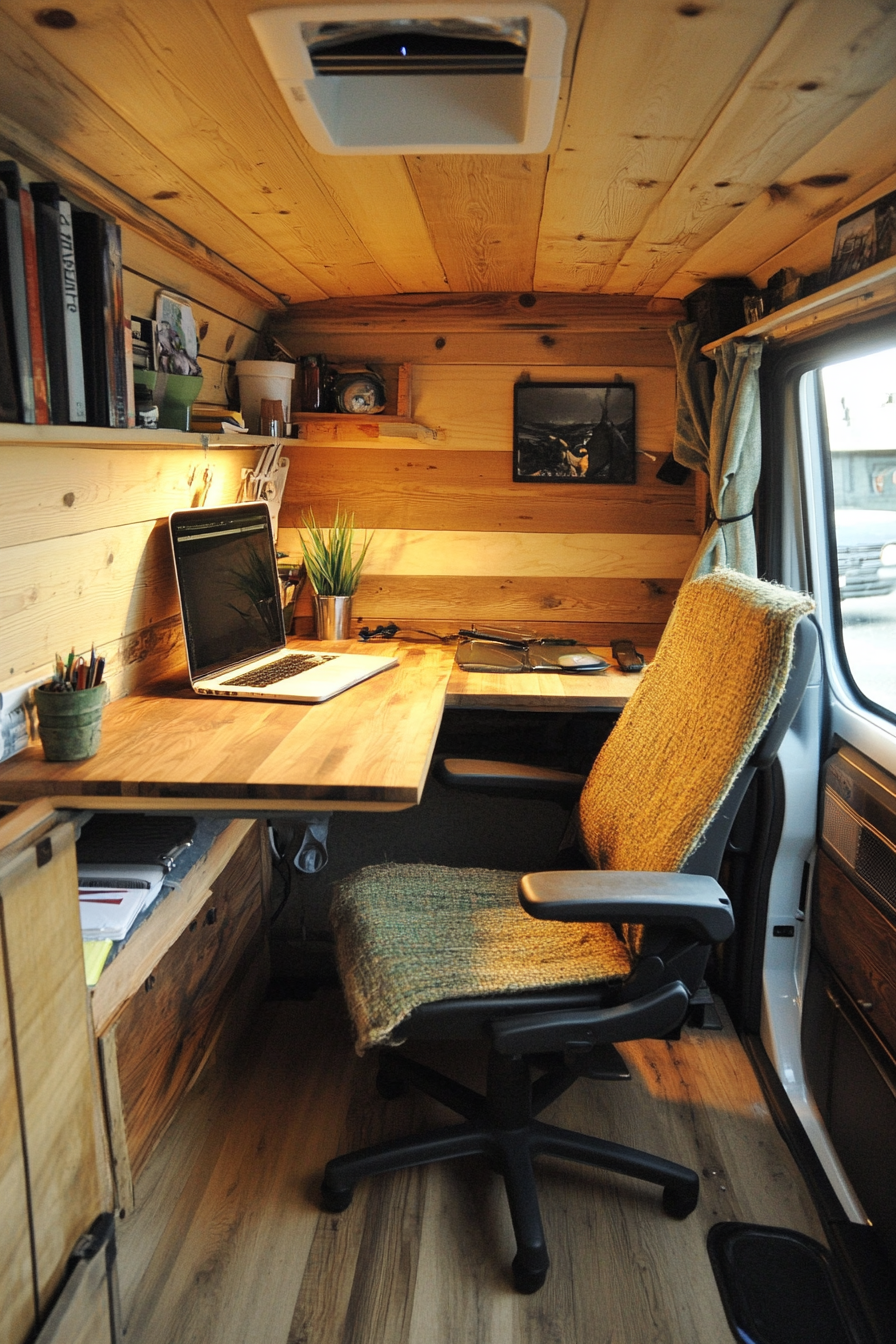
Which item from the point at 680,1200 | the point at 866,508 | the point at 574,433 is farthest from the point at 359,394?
the point at 680,1200

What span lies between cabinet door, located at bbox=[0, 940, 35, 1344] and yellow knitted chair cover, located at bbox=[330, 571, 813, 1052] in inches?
19.6

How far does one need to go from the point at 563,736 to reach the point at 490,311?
4.07 ft

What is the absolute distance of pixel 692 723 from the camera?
159 cm

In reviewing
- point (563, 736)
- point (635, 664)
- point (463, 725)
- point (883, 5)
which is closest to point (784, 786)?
point (635, 664)

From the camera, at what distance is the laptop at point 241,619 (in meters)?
2.08

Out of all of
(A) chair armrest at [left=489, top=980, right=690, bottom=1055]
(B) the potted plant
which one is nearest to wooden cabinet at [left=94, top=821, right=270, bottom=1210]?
(A) chair armrest at [left=489, top=980, right=690, bottom=1055]

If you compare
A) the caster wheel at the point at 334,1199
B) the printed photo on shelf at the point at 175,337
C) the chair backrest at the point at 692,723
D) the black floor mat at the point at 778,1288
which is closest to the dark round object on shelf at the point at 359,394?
the printed photo on shelf at the point at 175,337

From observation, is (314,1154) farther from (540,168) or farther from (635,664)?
(540,168)

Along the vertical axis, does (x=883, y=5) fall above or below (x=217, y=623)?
above

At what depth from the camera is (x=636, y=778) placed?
5.66 ft

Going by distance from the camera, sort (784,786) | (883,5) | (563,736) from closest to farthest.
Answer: (883,5)
(784,786)
(563,736)

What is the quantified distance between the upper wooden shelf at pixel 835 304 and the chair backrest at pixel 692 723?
484mm

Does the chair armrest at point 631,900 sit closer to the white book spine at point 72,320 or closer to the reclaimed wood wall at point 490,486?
→ the white book spine at point 72,320

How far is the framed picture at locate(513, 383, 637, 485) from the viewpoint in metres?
2.80
